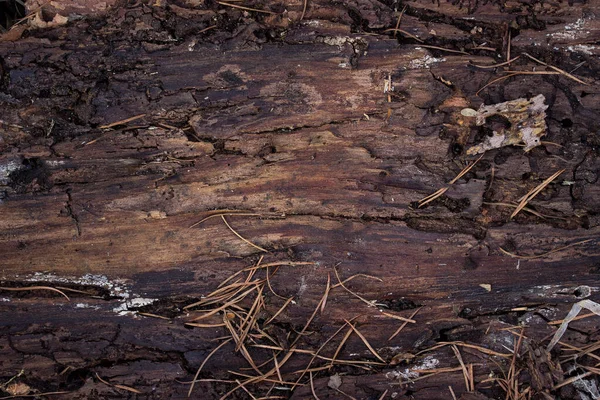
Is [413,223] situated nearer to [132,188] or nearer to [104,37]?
[132,188]

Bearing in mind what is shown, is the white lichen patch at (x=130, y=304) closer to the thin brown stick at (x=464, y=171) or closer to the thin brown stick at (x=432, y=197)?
the thin brown stick at (x=432, y=197)

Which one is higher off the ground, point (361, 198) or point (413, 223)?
point (361, 198)

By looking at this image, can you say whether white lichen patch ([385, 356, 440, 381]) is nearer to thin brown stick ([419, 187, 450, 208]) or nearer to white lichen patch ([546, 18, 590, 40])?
thin brown stick ([419, 187, 450, 208])

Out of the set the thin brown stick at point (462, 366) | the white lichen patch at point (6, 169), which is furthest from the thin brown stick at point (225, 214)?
the thin brown stick at point (462, 366)

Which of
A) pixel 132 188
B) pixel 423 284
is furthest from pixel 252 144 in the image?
pixel 423 284

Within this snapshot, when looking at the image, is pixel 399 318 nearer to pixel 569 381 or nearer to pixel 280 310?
pixel 280 310

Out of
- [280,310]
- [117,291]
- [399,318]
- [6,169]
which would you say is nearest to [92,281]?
[117,291]

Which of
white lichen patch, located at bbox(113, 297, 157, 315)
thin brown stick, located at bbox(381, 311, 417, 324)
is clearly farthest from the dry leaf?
white lichen patch, located at bbox(113, 297, 157, 315)

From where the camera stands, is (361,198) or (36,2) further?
(36,2)

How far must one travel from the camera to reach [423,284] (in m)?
2.30

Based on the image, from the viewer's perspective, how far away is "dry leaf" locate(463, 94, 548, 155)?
7.38ft

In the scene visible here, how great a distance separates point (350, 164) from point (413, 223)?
1.40 feet

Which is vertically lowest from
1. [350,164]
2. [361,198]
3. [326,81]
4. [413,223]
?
[413,223]

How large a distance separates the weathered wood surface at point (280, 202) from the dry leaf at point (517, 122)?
0.19ft
